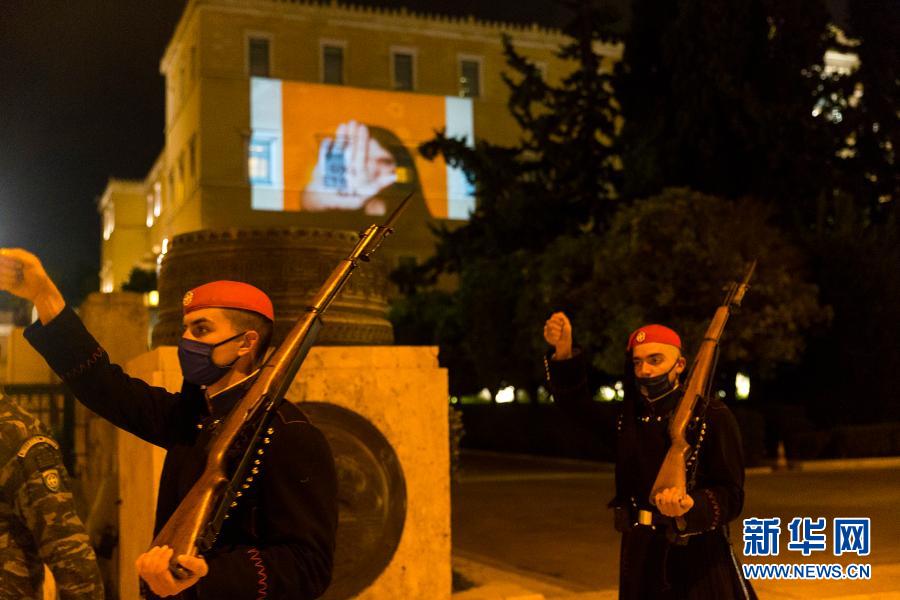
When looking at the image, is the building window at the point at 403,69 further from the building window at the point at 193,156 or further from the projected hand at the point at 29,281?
the projected hand at the point at 29,281

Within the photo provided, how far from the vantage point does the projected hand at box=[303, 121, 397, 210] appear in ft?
163

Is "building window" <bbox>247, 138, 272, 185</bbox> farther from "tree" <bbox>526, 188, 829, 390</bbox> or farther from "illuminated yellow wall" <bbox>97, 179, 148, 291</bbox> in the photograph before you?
"tree" <bbox>526, 188, 829, 390</bbox>

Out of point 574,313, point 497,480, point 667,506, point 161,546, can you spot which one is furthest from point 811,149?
point 161,546

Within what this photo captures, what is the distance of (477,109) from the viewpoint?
5281 cm

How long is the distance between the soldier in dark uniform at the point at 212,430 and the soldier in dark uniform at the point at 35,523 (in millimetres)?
212

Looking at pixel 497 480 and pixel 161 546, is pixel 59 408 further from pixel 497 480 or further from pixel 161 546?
pixel 497 480

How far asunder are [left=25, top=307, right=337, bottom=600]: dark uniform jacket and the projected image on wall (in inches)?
1842

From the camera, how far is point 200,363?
2932 mm

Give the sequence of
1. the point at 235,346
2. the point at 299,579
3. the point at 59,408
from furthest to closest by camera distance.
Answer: the point at 59,408
the point at 235,346
the point at 299,579

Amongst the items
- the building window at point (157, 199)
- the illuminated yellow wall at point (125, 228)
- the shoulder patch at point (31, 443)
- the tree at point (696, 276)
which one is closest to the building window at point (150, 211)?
the building window at point (157, 199)

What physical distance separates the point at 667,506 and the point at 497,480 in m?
19.1

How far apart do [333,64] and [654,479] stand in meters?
47.7

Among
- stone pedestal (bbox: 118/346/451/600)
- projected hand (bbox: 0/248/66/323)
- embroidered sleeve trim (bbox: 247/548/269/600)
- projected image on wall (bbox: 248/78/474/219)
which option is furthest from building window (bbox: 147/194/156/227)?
embroidered sleeve trim (bbox: 247/548/269/600)

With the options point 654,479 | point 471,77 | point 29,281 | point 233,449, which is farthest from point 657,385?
point 471,77
